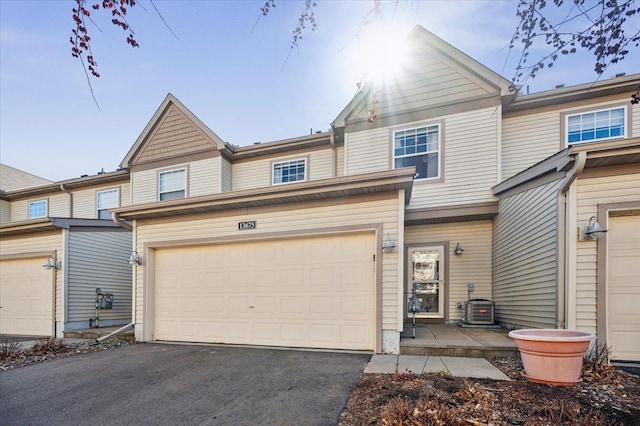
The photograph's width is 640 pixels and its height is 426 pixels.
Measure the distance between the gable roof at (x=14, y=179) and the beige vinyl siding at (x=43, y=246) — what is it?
38.0ft

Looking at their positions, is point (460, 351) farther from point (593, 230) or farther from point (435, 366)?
point (593, 230)

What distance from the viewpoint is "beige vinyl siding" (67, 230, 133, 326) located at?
8766 mm

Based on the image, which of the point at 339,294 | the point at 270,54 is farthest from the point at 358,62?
the point at 339,294

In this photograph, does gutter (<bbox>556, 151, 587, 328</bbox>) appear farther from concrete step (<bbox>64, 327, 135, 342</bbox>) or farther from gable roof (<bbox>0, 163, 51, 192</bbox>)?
gable roof (<bbox>0, 163, 51, 192</bbox>)

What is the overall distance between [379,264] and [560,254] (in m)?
2.89

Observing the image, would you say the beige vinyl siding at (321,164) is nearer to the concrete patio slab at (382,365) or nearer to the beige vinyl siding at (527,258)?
the beige vinyl siding at (527,258)

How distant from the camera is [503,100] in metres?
7.35

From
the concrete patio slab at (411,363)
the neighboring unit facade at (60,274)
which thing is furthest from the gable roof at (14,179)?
the concrete patio slab at (411,363)

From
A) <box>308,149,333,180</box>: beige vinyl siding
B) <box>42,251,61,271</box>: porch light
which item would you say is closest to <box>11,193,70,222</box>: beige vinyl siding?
<box>42,251,61,271</box>: porch light

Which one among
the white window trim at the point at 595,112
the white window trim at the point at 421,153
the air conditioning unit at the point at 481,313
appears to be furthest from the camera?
the white window trim at the point at 421,153

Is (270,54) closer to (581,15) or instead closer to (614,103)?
(581,15)

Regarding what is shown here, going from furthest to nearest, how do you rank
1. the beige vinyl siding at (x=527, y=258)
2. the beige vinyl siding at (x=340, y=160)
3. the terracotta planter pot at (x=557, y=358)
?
the beige vinyl siding at (x=340, y=160), the beige vinyl siding at (x=527, y=258), the terracotta planter pot at (x=557, y=358)

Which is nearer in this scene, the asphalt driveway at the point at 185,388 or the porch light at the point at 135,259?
the asphalt driveway at the point at 185,388

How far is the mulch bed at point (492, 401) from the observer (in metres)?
2.92
